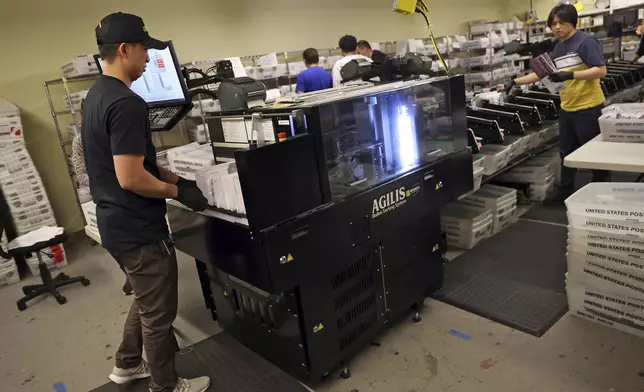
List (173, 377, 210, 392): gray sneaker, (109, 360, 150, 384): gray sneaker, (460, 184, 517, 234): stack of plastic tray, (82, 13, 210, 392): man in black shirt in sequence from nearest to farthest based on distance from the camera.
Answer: (82, 13, 210, 392): man in black shirt, (173, 377, 210, 392): gray sneaker, (109, 360, 150, 384): gray sneaker, (460, 184, 517, 234): stack of plastic tray

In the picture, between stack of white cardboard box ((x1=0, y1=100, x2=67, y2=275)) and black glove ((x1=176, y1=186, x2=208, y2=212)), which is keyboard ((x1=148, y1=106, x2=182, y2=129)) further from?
→ stack of white cardboard box ((x1=0, y1=100, x2=67, y2=275))

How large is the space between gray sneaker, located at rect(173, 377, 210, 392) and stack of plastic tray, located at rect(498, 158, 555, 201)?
324 cm

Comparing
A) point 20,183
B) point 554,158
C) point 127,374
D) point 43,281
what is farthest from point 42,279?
point 554,158

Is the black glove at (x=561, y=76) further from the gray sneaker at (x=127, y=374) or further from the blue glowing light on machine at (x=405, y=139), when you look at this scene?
the gray sneaker at (x=127, y=374)

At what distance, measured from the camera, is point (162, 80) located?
2.55 meters

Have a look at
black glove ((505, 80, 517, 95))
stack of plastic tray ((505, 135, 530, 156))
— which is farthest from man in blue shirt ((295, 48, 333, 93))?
stack of plastic tray ((505, 135, 530, 156))

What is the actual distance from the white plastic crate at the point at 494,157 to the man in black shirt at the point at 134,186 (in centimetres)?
231

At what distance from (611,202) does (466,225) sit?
3.99 ft

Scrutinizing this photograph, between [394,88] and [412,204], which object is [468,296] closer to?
[412,204]

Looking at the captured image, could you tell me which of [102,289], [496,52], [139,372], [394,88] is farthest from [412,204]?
[496,52]

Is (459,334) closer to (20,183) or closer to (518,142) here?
(518,142)

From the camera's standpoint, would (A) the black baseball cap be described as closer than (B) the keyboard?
Yes

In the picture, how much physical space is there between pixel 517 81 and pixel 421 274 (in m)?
2.09

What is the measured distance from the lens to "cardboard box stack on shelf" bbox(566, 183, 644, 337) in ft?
7.01
